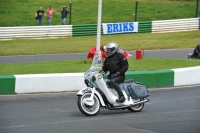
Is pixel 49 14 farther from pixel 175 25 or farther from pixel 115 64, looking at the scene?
pixel 115 64

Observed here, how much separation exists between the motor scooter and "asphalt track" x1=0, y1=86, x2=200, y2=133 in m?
0.19

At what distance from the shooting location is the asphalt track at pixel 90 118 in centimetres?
1073

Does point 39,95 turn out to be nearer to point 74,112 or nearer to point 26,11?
point 74,112

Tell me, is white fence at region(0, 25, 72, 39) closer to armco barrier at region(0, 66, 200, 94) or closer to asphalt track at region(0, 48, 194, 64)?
asphalt track at region(0, 48, 194, 64)

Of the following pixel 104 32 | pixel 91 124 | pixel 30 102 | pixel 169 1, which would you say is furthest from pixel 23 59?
pixel 169 1

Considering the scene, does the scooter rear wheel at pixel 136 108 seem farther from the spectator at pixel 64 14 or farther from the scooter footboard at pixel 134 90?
the spectator at pixel 64 14

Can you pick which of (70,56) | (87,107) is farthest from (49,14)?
(87,107)

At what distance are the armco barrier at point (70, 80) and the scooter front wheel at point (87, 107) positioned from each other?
395 centimetres

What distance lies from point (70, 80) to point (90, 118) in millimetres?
4553

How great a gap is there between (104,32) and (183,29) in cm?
571

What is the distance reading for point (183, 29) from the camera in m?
38.6

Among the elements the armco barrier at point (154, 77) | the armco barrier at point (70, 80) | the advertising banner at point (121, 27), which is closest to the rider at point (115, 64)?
the armco barrier at point (70, 80)

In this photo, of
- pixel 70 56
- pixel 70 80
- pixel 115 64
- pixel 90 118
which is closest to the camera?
pixel 90 118

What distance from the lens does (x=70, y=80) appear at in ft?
54.1
